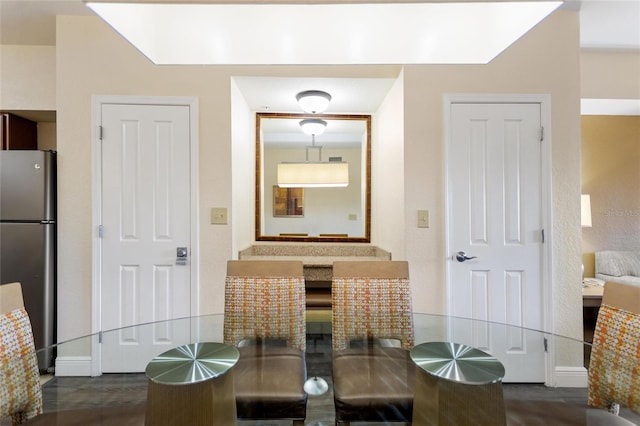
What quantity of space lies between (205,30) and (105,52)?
184cm

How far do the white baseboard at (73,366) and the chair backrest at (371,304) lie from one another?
6.18 feet

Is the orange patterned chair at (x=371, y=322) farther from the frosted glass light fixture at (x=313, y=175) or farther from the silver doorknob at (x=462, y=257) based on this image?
the frosted glass light fixture at (x=313, y=175)

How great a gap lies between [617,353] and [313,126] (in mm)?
2499

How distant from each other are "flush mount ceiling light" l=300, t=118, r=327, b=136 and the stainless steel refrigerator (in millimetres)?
1986

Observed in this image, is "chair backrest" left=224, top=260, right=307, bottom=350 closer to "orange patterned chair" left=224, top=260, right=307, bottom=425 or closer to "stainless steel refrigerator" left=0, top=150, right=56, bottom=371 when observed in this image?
"orange patterned chair" left=224, top=260, right=307, bottom=425

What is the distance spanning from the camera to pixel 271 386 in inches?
47.2

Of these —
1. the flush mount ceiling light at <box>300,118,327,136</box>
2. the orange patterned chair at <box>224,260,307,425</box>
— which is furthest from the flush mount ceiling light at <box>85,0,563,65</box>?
the flush mount ceiling light at <box>300,118,327,136</box>

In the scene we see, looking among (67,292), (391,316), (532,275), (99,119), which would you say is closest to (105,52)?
(99,119)

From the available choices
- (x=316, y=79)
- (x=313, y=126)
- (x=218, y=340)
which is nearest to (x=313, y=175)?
(x=313, y=126)

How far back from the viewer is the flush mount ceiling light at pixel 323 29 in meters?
0.90

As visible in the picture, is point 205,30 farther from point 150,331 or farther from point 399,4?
point 150,331

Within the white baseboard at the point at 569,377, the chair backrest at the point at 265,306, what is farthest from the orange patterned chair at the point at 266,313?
the white baseboard at the point at 569,377

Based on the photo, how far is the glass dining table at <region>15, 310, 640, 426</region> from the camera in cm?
115

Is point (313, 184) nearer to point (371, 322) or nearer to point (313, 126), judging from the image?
point (313, 126)
